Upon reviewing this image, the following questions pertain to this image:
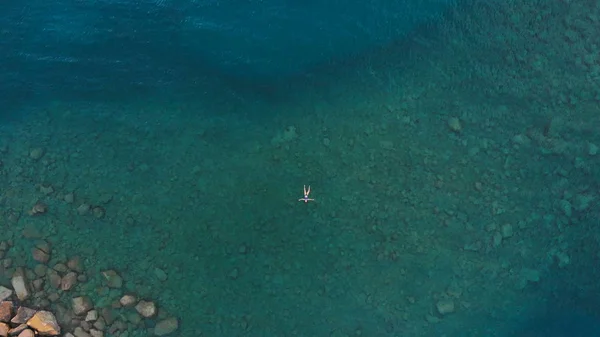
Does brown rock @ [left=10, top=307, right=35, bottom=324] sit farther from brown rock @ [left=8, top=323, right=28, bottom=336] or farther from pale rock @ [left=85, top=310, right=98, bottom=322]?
pale rock @ [left=85, top=310, right=98, bottom=322]

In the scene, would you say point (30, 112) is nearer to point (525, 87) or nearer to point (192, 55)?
point (192, 55)

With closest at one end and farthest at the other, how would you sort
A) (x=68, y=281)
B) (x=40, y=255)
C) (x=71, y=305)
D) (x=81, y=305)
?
(x=81, y=305)
(x=71, y=305)
(x=68, y=281)
(x=40, y=255)

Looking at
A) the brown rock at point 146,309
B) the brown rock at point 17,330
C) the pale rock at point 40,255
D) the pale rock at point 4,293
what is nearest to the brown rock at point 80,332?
the brown rock at point 17,330

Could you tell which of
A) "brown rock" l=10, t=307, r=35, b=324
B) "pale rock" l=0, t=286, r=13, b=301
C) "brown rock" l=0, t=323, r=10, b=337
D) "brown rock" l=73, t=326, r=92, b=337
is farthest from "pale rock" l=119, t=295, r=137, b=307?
"pale rock" l=0, t=286, r=13, b=301

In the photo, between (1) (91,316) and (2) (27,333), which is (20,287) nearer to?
(2) (27,333)

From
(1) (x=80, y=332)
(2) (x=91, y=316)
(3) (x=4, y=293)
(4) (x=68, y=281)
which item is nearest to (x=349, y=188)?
(2) (x=91, y=316)
